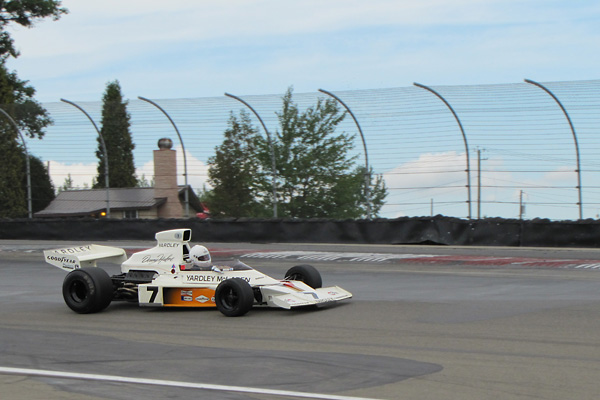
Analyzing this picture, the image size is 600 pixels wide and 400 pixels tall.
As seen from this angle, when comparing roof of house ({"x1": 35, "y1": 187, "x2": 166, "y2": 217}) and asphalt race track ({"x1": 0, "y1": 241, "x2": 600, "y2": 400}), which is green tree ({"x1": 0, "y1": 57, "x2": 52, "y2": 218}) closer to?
roof of house ({"x1": 35, "y1": 187, "x2": 166, "y2": 217})

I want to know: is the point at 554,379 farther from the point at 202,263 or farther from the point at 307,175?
the point at 307,175

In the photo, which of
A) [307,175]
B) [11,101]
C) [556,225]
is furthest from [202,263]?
[11,101]

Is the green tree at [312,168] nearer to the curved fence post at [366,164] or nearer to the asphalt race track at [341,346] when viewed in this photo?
the curved fence post at [366,164]

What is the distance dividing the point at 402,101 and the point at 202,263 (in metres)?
9.29

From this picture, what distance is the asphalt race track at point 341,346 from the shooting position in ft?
20.0

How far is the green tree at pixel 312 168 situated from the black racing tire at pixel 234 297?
11.3 meters

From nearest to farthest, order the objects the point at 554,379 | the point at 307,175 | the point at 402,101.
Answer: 1. the point at 554,379
2. the point at 402,101
3. the point at 307,175

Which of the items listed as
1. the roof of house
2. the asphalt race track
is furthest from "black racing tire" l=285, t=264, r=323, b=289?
the roof of house

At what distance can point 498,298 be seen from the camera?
10.8 metres

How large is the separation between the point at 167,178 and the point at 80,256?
1146cm

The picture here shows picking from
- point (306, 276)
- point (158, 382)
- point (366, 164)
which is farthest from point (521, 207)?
point (158, 382)

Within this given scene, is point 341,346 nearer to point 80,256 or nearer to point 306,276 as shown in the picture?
point 306,276

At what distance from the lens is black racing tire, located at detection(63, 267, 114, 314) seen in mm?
10484

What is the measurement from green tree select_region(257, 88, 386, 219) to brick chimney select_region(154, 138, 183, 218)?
97.4 inches
